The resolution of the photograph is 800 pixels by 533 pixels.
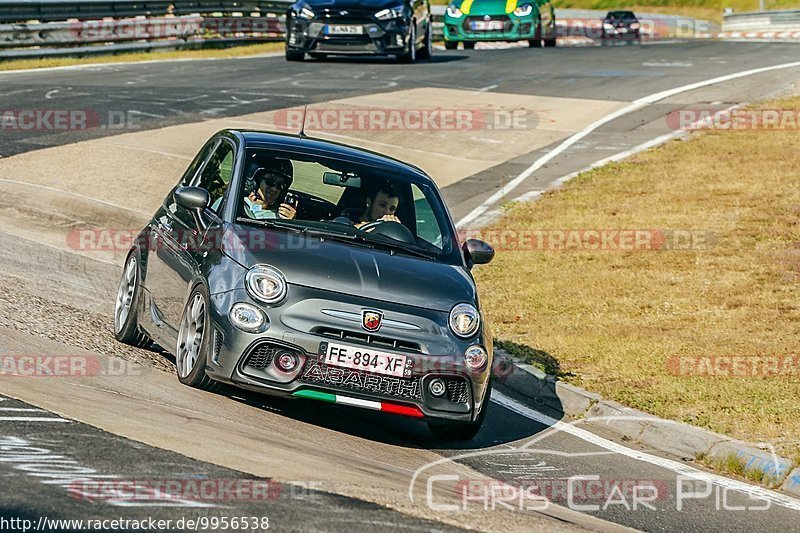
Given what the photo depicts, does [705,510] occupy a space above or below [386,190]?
below

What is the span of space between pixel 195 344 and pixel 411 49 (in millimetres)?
22857

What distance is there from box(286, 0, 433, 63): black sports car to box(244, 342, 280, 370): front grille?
68.9 feet

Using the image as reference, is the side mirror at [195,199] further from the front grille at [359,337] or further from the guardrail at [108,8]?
the guardrail at [108,8]

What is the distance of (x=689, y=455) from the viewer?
852cm

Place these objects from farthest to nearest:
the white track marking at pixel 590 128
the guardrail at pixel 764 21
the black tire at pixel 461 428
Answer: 1. the guardrail at pixel 764 21
2. the white track marking at pixel 590 128
3. the black tire at pixel 461 428

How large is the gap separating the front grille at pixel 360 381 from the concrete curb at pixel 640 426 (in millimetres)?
2084

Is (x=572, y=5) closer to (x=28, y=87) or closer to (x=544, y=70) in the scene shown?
(x=544, y=70)

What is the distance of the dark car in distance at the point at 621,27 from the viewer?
54.4 meters

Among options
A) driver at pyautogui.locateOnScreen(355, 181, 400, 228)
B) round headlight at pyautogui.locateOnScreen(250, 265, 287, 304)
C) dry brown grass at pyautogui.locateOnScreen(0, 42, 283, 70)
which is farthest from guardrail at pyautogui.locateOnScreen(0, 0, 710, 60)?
round headlight at pyautogui.locateOnScreen(250, 265, 287, 304)

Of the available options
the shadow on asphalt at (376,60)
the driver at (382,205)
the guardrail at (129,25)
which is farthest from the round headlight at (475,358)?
the shadow on asphalt at (376,60)

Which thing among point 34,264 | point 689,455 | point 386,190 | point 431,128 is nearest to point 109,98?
point 431,128

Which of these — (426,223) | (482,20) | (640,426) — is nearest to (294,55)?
(482,20)

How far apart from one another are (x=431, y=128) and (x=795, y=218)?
7.36m

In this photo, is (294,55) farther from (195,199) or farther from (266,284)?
(266,284)
